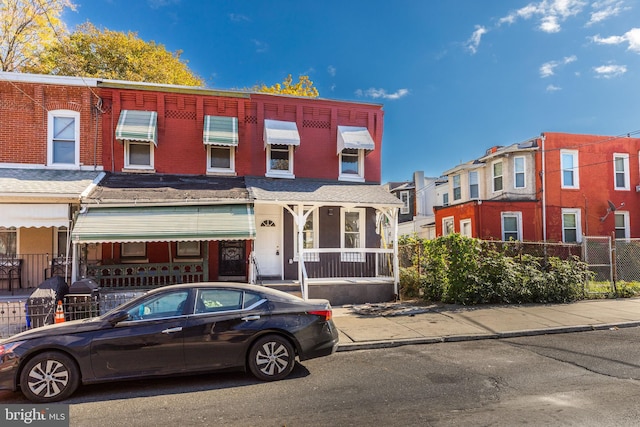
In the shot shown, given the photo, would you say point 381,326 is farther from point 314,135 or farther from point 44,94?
point 44,94

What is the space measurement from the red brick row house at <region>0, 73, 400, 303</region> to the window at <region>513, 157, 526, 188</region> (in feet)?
30.7

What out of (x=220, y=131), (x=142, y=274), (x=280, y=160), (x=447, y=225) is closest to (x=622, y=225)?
(x=447, y=225)

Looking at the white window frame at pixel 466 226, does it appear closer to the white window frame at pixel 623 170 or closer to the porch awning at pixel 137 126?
the white window frame at pixel 623 170

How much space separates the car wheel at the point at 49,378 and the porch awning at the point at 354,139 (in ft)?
33.3

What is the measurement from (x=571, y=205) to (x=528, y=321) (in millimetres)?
12878

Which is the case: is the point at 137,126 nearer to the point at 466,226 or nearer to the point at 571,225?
the point at 466,226

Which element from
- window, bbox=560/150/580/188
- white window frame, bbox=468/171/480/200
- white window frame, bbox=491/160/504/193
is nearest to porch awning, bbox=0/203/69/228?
white window frame, bbox=491/160/504/193

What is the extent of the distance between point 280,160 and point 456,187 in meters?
14.2

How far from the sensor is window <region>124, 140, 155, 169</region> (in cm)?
1234

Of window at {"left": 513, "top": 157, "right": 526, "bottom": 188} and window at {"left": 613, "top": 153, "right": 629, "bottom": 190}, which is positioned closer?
window at {"left": 513, "top": 157, "right": 526, "bottom": 188}

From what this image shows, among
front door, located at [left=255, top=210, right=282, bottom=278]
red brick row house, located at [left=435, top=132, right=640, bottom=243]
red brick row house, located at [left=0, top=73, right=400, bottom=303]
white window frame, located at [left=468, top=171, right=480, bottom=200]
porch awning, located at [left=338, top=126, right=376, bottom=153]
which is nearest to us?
red brick row house, located at [left=0, top=73, right=400, bottom=303]

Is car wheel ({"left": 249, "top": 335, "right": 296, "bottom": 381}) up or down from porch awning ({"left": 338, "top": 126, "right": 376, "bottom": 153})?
down

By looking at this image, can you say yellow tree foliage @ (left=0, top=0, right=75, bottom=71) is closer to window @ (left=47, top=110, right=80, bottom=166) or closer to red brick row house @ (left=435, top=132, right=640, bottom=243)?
window @ (left=47, top=110, right=80, bottom=166)

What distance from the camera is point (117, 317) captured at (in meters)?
5.12
